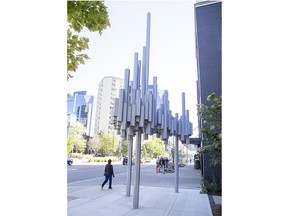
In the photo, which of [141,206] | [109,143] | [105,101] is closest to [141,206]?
[141,206]

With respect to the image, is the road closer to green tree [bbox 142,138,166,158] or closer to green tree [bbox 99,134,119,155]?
green tree [bbox 99,134,119,155]

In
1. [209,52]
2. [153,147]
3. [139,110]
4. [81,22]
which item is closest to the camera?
[81,22]

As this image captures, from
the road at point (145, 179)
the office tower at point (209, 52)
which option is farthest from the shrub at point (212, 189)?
the road at point (145, 179)

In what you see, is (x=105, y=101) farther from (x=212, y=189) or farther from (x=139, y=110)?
(x=139, y=110)

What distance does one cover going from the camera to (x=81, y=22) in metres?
2.42

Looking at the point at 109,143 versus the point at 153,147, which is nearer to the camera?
the point at 109,143

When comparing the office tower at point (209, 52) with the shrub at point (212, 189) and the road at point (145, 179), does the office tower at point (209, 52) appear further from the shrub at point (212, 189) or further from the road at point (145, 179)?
the road at point (145, 179)

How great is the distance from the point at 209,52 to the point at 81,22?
11063 mm
